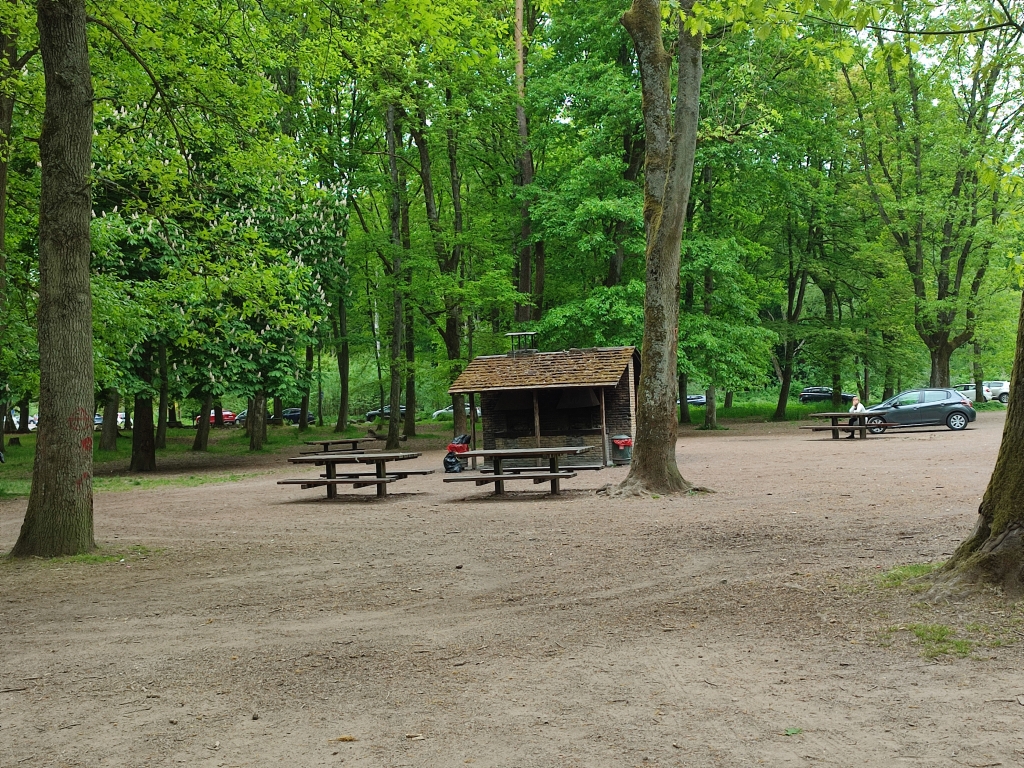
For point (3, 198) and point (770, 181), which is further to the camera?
point (770, 181)

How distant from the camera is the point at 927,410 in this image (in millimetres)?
32406

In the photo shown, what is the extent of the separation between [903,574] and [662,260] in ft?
29.7

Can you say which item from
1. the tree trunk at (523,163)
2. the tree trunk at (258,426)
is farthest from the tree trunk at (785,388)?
the tree trunk at (258,426)

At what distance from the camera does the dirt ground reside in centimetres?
402

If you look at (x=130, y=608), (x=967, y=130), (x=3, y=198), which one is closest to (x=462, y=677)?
(x=130, y=608)

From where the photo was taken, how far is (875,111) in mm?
38719

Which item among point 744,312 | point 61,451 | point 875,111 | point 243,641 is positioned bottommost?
point 243,641

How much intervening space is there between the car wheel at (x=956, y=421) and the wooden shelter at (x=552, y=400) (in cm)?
1433

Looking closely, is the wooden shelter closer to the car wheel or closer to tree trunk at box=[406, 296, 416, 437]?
tree trunk at box=[406, 296, 416, 437]

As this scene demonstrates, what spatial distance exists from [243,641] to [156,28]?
10.4 meters

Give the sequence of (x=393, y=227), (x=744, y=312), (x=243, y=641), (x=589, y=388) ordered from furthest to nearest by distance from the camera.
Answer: (x=744, y=312) < (x=393, y=227) < (x=589, y=388) < (x=243, y=641)

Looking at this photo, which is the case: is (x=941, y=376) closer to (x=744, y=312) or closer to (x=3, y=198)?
(x=744, y=312)

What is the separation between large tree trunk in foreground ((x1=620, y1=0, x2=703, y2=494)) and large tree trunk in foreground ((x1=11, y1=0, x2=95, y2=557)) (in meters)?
8.35

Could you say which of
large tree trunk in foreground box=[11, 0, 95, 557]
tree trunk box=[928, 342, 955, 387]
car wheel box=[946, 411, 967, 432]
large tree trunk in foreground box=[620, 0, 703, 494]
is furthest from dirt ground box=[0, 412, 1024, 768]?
tree trunk box=[928, 342, 955, 387]
